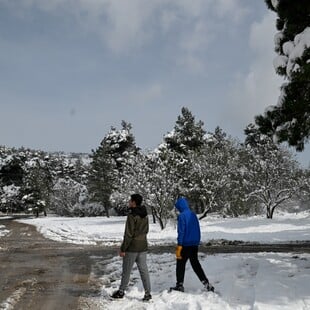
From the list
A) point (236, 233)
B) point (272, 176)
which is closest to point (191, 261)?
point (236, 233)

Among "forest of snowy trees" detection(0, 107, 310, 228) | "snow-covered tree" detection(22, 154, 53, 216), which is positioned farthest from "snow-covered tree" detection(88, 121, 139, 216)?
"snow-covered tree" detection(22, 154, 53, 216)

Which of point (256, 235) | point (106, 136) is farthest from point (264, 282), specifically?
point (106, 136)

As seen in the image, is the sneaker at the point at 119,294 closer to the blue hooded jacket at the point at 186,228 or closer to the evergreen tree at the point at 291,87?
the blue hooded jacket at the point at 186,228

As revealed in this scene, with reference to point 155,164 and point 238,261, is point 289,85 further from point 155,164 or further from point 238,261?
point 155,164

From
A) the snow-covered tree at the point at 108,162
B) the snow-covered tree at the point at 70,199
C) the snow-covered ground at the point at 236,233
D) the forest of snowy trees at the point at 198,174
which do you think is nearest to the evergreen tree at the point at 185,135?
the forest of snowy trees at the point at 198,174

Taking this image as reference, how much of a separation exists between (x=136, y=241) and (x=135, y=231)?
0.58ft

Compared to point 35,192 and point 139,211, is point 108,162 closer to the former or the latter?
point 35,192

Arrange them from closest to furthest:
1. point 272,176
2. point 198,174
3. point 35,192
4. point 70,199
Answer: point 272,176
point 198,174
point 35,192
point 70,199

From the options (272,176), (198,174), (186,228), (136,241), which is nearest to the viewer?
(136,241)

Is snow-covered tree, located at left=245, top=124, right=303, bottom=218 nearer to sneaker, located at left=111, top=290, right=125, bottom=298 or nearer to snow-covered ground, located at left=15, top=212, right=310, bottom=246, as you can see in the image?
snow-covered ground, located at left=15, top=212, right=310, bottom=246

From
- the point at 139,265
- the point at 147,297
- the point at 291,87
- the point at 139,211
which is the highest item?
the point at 291,87

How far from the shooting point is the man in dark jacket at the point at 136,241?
303 inches

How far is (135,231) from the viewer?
7758mm

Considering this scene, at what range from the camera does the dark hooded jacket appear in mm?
7703
